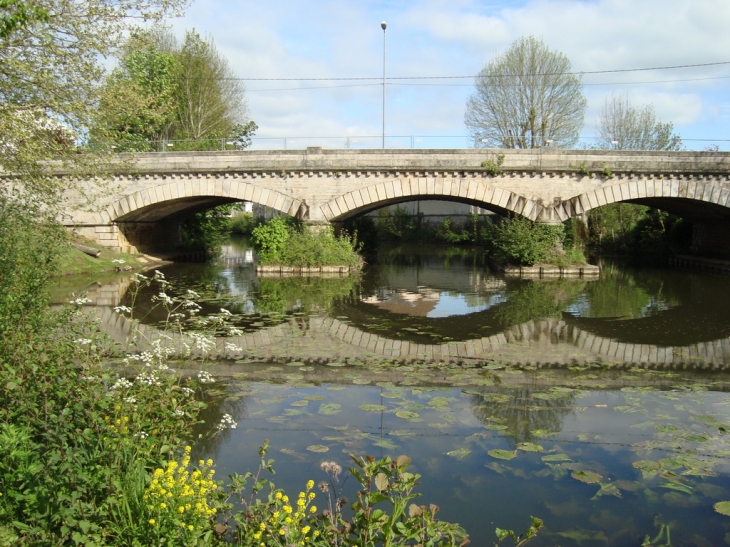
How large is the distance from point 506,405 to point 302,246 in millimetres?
13693

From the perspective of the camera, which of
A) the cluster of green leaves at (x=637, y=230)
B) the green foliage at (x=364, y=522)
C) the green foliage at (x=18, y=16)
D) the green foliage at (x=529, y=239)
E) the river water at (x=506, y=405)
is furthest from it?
the cluster of green leaves at (x=637, y=230)

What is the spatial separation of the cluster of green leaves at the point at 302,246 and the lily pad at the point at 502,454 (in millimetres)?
14543

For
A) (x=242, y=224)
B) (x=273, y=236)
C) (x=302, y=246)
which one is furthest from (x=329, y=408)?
(x=242, y=224)

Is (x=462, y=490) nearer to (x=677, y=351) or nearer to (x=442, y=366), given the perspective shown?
(x=442, y=366)

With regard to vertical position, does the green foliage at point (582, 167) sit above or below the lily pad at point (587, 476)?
above

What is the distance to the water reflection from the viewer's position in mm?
8914

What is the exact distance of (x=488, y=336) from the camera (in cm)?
1002

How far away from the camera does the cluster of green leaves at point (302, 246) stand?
19.5 m

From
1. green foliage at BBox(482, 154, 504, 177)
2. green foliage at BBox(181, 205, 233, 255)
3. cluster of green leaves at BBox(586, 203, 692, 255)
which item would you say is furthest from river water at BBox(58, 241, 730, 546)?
green foliage at BBox(181, 205, 233, 255)

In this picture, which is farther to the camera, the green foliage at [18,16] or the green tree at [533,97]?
the green tree at [533,97]

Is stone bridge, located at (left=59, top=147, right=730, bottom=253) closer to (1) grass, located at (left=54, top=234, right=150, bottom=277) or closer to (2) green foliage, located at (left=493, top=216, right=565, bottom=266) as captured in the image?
(2) green foliage, located at (left=493, top=216, right=565, bottom=266)

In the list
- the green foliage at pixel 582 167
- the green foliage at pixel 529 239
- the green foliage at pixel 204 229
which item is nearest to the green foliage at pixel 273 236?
the green foliage at pixel 529 239

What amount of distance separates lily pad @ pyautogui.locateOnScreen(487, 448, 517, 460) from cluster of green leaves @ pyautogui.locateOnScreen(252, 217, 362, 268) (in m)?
14.5

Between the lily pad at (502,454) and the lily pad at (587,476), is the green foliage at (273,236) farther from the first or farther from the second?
the lily pad at (587,476)
